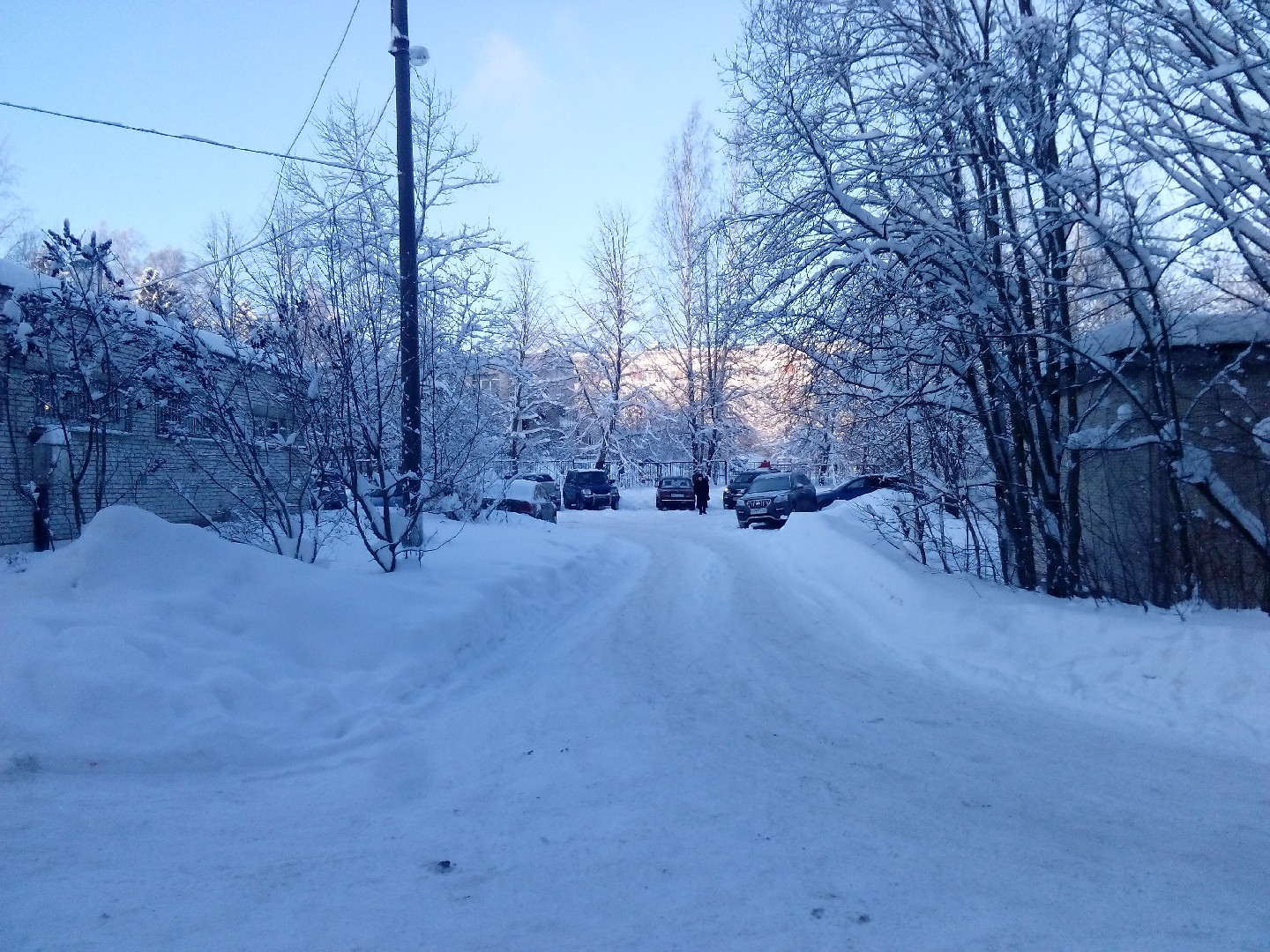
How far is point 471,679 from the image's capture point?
7.03m

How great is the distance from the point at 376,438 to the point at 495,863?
5580 millimetres

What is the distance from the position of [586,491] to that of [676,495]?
4.04 meters

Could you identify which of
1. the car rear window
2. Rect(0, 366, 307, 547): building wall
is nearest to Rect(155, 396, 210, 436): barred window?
Rect(0, 366, 307, 547): building wall

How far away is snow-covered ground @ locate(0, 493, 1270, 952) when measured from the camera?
334cm

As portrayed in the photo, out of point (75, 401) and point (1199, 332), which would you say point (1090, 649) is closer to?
point (1199, 332)

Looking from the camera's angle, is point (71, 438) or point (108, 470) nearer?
point (71, 438)

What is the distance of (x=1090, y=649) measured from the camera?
7.11 m

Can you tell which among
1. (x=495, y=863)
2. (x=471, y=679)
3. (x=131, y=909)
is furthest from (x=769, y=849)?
(x=471, y=679)

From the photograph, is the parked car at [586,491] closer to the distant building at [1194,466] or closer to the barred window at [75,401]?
the barred window at [75,401]

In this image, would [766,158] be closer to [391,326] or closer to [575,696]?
[391,326]

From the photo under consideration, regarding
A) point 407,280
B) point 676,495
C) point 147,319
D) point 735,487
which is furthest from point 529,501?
point 735,487

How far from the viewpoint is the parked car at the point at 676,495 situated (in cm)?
3728

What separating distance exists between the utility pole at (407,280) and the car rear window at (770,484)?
58.8ft

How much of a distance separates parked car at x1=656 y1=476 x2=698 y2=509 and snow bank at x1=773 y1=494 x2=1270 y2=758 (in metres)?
26.4
